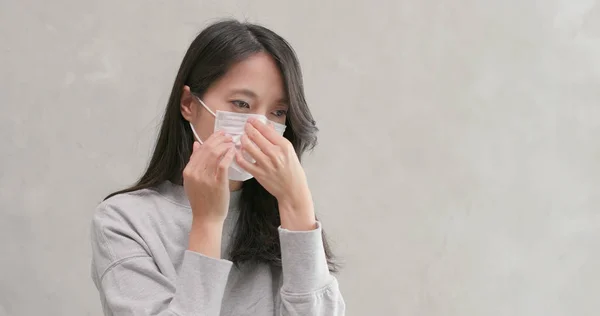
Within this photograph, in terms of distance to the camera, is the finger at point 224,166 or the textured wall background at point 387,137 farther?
the textured wall background at point 387,137

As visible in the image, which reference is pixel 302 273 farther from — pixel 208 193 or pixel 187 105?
pixel 187 105

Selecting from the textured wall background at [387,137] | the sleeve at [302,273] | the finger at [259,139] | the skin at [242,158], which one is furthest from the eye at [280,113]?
the textured wall background at [387,137]

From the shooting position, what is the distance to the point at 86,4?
6.43ft

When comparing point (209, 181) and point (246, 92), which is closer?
point (209, 181)

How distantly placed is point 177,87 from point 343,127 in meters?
0.88

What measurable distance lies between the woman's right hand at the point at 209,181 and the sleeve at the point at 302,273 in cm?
12

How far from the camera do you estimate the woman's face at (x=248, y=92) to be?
131 cm

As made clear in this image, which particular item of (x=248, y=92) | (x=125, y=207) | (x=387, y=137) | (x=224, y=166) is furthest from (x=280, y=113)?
(x=387, y=137)

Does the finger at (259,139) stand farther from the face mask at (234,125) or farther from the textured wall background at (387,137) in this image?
the textured wall background at (387,137)

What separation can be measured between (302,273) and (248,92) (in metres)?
0.31

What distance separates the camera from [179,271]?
1.27 m

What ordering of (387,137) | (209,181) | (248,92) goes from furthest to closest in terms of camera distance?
(387,137) → (248,92) → (209,181)

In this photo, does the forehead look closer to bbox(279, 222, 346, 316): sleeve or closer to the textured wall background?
bbox(279, 222, 346, 316): sleeve

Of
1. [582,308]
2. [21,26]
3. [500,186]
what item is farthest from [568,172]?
[21,26]
